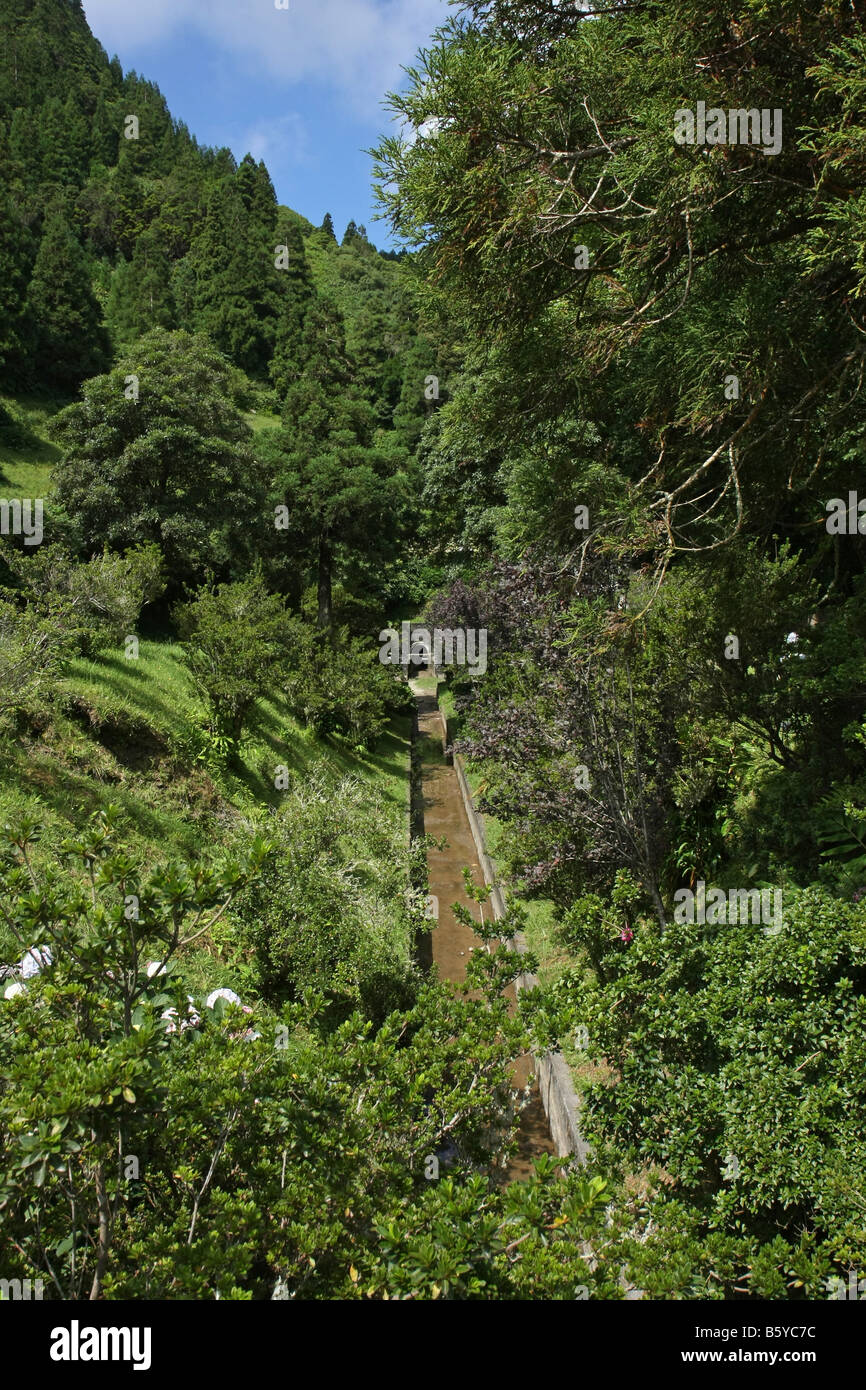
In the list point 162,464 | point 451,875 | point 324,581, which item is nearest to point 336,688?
point 451,875

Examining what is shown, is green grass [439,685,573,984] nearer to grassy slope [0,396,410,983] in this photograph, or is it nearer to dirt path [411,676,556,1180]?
dirt path [411,676,556,1180]

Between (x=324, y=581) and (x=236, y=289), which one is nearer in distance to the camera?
(x=324, y=581)

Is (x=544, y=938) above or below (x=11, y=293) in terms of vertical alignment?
below

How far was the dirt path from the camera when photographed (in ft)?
28.9

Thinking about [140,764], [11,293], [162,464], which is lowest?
[140,764]

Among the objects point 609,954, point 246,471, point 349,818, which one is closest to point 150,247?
point 246,471

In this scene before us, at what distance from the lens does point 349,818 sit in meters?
10.4

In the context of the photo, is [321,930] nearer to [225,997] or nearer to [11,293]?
[225,997]

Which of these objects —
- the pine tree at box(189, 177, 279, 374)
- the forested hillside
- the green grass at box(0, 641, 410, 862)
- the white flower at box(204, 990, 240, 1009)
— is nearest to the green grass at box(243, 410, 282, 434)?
the pine tree at box(189, 177, 279, 374)

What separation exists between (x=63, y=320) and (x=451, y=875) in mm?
32261

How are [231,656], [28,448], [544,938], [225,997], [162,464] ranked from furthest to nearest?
[28,448] → [162,464] → [231,656] → [544,938] → [225,997]

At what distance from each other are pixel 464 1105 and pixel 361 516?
19.3 metres

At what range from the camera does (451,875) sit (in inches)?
626
